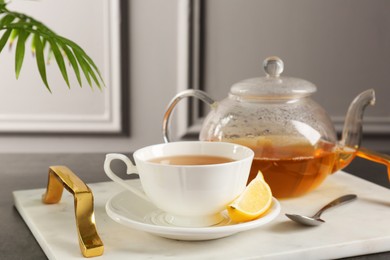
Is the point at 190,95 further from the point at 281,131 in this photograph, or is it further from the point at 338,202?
the point at 338,202

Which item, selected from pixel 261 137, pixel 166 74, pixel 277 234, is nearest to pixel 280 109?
pixel 261 137

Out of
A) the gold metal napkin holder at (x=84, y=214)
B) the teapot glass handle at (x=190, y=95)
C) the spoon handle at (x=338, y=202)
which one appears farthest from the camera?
the teapot glass handle at (x=190, y=95)

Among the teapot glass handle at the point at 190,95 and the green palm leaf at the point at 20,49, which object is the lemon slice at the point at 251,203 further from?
the green palm leaf at the point at 20,49

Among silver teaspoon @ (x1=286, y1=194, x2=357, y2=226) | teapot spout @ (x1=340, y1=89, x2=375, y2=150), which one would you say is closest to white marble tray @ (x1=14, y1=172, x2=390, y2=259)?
silver teaspoon @ (x1=286, y1=194, x2=357, y2=226)

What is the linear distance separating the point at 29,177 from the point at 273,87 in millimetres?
432

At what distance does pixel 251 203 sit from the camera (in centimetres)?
69

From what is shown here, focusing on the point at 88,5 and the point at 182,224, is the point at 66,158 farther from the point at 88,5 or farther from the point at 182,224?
the point at 88,5

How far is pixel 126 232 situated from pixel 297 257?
19cm

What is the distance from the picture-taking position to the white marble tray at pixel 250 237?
2.05ft

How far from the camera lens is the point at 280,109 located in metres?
0.85

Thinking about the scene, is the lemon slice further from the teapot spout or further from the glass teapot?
the teapot spout

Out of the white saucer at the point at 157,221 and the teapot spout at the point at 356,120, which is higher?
the teapot spout at the point at 356,120

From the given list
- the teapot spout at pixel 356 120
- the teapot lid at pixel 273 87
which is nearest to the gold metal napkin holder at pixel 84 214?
the teapot lid at pixel 273 87

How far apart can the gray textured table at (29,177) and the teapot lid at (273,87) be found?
24cm
